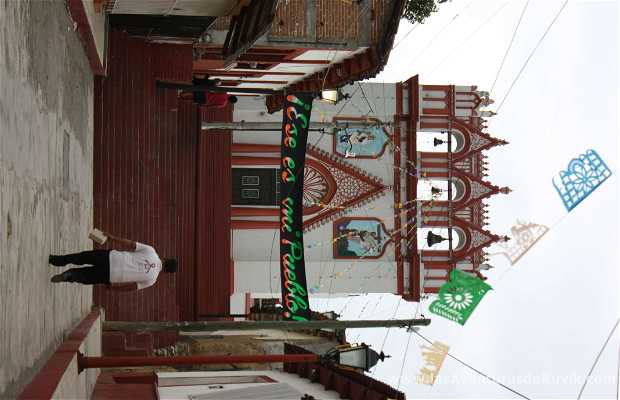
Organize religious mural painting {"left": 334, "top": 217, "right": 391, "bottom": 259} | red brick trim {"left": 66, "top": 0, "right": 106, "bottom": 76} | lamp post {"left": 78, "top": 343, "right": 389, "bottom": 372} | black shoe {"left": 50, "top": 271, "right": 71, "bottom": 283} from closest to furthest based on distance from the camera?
black shoe {"left": 50, "top": 271, "right": 71, "bottom": 283} → lamp post {"left": 78, "top": 343, "right": 389, "bottom": 372} → red brick trim {"left": 66, "top": 0, "right": 106, "bottom": 76} → religious mural painting {"left": 334, "top": 217, "right": 391, "bottom": 259}

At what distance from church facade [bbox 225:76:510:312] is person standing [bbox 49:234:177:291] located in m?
13.1

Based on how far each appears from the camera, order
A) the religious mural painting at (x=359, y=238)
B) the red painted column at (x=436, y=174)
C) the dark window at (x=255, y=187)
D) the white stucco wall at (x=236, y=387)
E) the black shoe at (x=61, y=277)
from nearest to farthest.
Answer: the black shoe at (x=61, y=277) < the white stucco wall at (x=236, y=387) < the dark window at (x=255, y=187) < the religious mural painting at (x=359, y=238) < the red painted column at (x=436, y=174)

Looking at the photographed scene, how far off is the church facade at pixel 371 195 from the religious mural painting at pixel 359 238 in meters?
0.03

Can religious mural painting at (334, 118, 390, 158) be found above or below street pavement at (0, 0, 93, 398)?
above

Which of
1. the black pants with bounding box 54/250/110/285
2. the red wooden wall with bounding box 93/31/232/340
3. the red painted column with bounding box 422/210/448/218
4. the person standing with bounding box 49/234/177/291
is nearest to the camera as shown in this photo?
the person standing with bounding box 49/234/177/291

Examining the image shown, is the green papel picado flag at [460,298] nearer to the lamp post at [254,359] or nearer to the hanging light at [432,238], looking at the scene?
the lamp post at [254,359]

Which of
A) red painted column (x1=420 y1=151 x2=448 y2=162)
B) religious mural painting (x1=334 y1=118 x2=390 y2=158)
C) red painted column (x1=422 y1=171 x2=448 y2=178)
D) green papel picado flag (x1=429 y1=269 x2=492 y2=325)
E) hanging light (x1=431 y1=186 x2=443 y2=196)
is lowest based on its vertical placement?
green papel picado flag (x1=429 y1=269 x2=492 y2=325)

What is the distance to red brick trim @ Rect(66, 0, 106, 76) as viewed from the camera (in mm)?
12266

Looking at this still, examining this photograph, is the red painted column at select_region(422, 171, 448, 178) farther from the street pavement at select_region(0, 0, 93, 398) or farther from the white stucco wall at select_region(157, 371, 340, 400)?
the street pavement at select_region(0, 0, 93, 398)

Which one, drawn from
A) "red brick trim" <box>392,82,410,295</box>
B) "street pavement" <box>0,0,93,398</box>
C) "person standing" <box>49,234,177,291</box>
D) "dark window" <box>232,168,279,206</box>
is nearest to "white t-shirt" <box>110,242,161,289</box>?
"person standing" <box>49,234,177,291</box>

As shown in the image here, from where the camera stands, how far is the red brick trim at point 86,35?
12.3 m

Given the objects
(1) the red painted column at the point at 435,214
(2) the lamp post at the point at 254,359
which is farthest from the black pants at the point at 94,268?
(1) the red painted column at the point at 435,214

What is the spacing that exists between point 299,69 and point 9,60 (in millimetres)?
15617

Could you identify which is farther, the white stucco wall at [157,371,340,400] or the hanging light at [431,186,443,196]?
the hanging light at [431,186,443,196]
